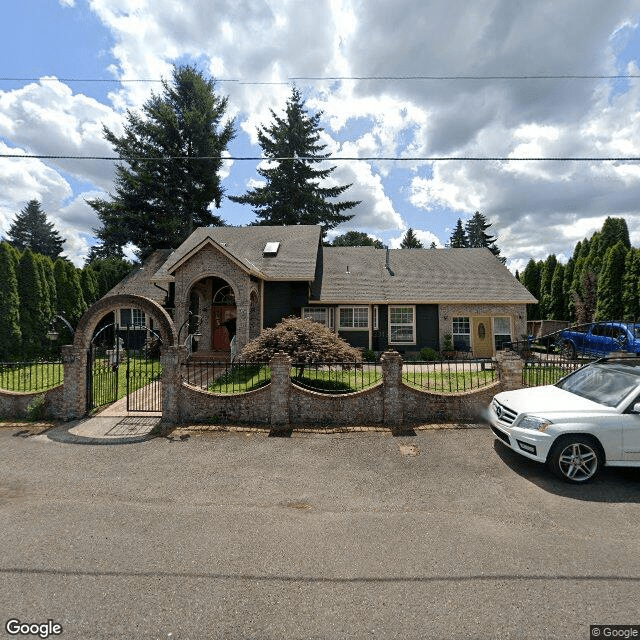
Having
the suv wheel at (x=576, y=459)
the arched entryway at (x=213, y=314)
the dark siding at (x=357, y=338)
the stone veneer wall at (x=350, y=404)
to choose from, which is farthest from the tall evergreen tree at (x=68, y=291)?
the suv wheel at (x=576, y=459)

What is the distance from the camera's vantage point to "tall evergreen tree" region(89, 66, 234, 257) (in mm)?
33156

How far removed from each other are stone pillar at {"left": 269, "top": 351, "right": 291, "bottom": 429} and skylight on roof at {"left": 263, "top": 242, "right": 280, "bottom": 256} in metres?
11.9

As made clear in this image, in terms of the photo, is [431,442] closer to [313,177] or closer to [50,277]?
[50,277]

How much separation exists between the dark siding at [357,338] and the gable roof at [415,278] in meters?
1.63

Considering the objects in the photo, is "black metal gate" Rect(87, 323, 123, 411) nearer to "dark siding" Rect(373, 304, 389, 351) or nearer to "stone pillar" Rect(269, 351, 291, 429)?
"stone pillar" Rect(269, 351, 291, 429)

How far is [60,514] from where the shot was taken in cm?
507

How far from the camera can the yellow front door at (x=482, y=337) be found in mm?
18594

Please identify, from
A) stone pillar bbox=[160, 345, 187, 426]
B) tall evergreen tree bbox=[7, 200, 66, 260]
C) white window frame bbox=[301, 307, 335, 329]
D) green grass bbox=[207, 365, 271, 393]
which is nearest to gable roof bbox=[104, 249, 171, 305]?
white window frame bbox=[301, 307, 335, 329]

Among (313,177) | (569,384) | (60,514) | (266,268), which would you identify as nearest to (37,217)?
(313,177)

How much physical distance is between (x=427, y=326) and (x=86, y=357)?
14943 millimetres

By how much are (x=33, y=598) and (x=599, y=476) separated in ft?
26.1

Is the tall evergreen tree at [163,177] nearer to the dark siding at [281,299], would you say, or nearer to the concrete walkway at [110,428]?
the dark siding at [281,299]

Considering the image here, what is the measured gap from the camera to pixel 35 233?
58.9 m

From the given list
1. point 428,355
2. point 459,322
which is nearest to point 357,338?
point 428,355
